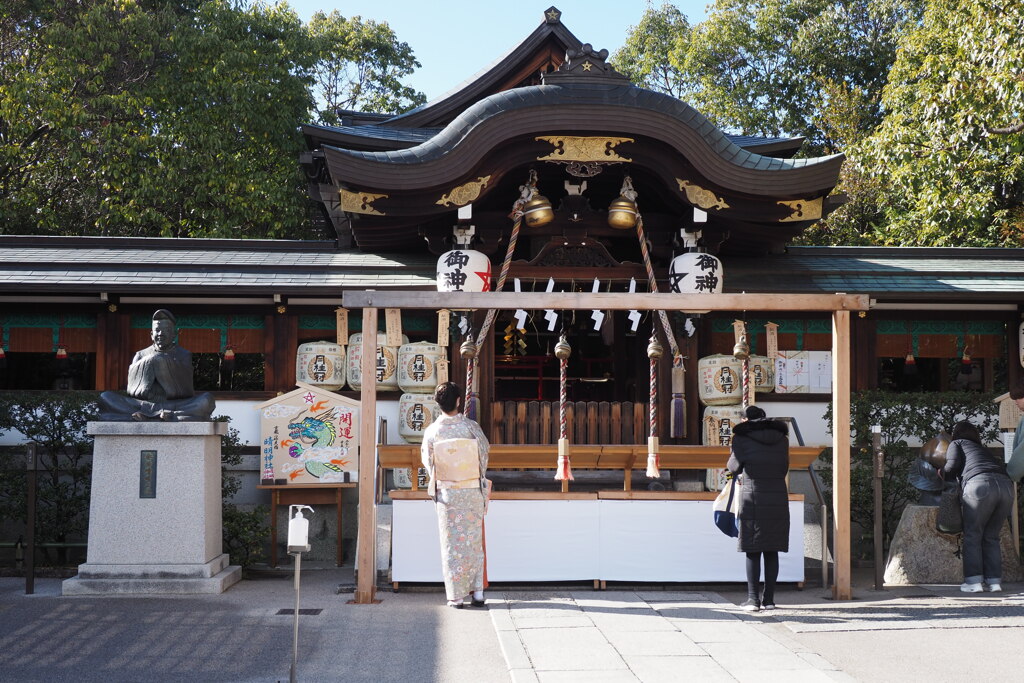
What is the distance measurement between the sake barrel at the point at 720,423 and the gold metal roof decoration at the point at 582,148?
10.3ft

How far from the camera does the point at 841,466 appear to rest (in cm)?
797

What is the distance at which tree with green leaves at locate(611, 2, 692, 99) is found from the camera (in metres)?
31.2

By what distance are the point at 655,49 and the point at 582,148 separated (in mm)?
23428

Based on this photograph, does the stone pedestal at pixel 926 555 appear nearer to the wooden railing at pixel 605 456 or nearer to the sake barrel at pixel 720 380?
the wooden railing at pixel 605 456

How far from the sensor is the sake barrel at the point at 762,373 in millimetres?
11422

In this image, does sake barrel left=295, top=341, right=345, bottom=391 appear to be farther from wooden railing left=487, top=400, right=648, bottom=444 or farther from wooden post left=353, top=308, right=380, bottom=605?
wooden post left=353, top=308, right=380, bottom=605

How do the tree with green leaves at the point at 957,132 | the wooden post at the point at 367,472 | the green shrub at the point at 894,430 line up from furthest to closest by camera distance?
the tree with green leaves at the point at 957,132 < the green shrub at the point at 894,430 < the wooden post at the point at 367,472

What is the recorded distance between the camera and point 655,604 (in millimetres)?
7680

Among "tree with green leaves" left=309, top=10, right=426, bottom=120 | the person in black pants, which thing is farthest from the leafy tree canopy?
the person in black pants

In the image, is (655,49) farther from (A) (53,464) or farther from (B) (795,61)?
(A) (53,464)

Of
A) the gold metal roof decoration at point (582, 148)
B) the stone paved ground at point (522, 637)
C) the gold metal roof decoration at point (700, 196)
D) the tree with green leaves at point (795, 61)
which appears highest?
the tree with green leaves at point (795, 61)

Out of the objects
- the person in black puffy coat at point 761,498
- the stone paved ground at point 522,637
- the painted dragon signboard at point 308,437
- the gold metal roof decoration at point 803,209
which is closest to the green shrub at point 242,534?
the painted dragon signboard at point 308,437

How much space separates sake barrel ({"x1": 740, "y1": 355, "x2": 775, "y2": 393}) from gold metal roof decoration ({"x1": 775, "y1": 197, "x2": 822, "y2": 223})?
182 centimetres

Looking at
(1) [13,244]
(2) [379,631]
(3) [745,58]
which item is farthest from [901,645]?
(3) [745,58]
